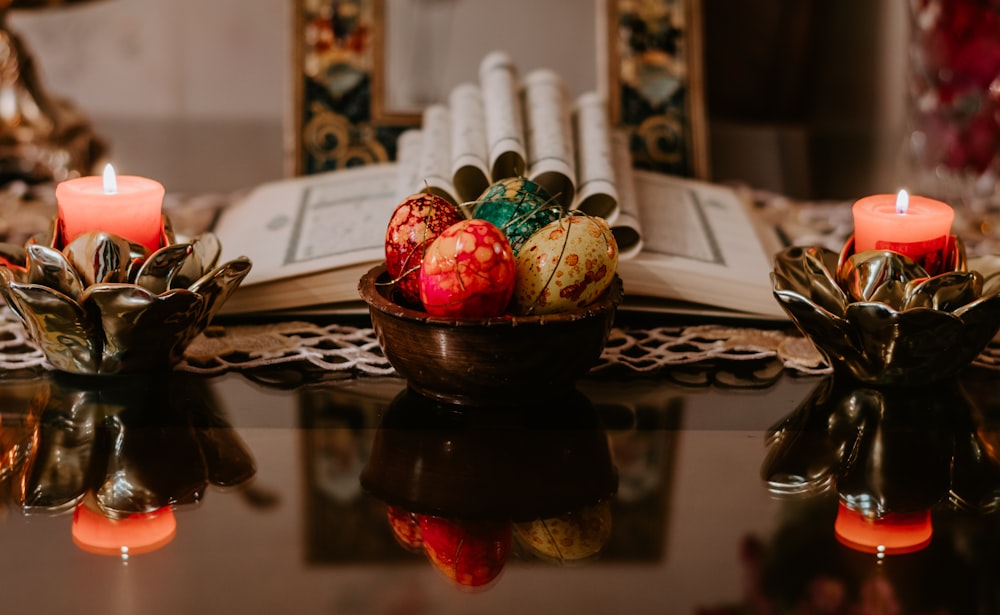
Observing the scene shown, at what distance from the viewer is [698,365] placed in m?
0.68

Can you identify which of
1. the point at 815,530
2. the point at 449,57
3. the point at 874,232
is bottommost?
the point at 815,530

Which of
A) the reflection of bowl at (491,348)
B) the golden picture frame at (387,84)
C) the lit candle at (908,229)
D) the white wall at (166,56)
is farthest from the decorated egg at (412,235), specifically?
the white wall at (166,56)

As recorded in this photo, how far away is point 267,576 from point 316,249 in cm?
35

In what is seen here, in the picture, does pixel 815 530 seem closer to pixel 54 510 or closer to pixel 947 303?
pixel 947 303

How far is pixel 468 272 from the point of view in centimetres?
55

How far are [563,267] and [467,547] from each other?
170 mm

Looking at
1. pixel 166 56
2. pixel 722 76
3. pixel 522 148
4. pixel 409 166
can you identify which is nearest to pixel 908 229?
pixel 522 148

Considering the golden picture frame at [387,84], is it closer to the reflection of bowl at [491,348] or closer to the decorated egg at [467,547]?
the reflection of bowl at [491,348]

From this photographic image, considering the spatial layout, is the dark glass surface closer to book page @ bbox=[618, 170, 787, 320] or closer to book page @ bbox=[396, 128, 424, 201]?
book page @ bbox=[618, 170, 787, 320]

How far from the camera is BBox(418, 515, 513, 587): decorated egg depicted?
1.46 feet

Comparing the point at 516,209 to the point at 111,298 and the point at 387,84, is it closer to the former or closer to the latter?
the point at 111,298

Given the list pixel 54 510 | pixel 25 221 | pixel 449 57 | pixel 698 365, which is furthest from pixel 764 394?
pixel 449 57

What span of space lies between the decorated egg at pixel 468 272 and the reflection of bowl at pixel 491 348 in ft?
0.03

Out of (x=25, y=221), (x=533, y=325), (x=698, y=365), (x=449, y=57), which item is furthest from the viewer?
(x=449, y=57)
